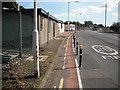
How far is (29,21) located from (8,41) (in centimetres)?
261

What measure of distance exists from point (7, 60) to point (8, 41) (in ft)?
39.3

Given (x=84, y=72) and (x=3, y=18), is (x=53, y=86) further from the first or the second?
(x=3, y=18)

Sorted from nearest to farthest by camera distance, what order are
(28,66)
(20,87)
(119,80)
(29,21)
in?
(20,87)
(119,80)
(28,66)
(29,21)

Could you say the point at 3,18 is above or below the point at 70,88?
above

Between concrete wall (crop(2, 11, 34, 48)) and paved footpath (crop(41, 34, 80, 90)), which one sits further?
concrete wall (crop(2, 11, 34, 48))

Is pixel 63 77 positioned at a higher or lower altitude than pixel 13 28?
lower

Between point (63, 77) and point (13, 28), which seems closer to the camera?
point (63, 77)

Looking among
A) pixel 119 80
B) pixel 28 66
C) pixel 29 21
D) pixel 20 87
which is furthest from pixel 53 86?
pixel 29 21

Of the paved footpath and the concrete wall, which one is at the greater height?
the concrete wall

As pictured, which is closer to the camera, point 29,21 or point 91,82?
point 91,82

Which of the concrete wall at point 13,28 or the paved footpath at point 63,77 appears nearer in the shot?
the paved footpath at point 63,77

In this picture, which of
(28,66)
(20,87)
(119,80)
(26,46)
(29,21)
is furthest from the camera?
(29,21)

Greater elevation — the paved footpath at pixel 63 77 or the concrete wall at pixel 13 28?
the concrete wall at pixel 13 28

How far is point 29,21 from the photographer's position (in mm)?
26578
